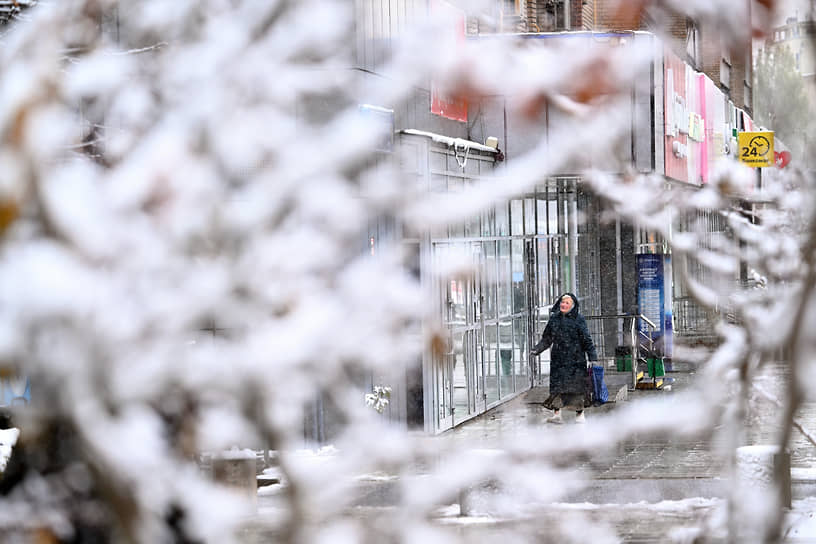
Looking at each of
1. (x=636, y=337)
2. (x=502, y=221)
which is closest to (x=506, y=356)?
(x=502, y=221)

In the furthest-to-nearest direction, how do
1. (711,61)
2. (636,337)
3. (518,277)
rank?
(711,61)
(636,337)
(518,277)

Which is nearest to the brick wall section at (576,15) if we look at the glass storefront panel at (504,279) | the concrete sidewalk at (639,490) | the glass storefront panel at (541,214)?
the glass storefront panel at (541,214)

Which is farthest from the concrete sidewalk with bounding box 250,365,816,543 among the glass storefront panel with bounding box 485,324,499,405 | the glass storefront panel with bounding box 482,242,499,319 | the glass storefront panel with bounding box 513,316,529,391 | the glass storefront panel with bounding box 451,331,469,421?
the glass storefront panel with bounding box 513,316,529,391

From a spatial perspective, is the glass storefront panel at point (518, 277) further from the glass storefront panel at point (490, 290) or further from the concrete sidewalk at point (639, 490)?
the concrete sidewalk at point (639, 490)

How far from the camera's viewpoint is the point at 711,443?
548 inches

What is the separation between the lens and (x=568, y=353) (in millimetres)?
16062

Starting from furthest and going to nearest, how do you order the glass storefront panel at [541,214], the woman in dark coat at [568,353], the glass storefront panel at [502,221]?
the glass storefront panel at [541,214]
the glass storefront panel at [502,221]
the woman in dark coat at [568,353]

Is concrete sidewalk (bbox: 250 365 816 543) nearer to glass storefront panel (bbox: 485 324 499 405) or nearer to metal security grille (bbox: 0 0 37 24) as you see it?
glass storefront panel (bbox: 485 324 499 405)

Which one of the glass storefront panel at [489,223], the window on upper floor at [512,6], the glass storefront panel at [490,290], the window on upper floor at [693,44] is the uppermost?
the window on upper floor at [693,44]

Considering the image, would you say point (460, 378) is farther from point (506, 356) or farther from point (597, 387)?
point (506, 356)

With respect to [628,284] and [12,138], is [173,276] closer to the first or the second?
[12,138]

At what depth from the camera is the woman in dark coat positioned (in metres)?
16.0

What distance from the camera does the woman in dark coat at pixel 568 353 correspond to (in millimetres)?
→ 16000

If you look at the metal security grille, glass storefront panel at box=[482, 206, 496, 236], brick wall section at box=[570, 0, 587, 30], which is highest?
brick wall section at box=[570, 0, 587, 30]
